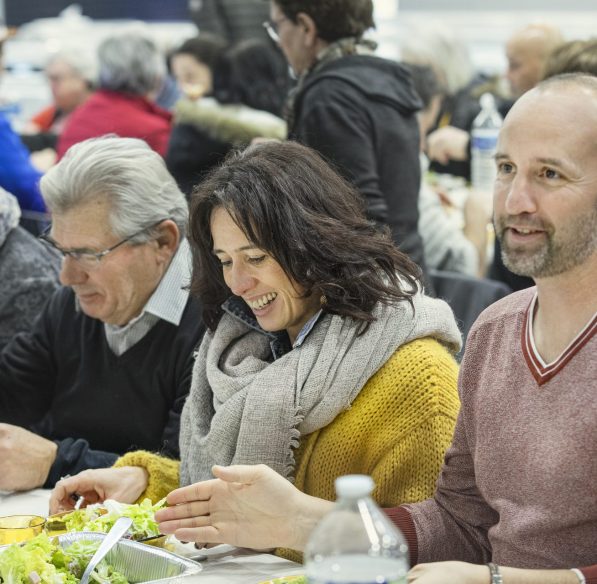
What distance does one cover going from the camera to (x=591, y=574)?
164 centimetres

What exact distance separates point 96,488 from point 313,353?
0.56m

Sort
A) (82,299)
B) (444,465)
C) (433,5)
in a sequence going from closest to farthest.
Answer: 1. (444,465)
2. (82,299)
3. (433,5)

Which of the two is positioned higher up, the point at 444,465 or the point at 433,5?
the point at 444,465

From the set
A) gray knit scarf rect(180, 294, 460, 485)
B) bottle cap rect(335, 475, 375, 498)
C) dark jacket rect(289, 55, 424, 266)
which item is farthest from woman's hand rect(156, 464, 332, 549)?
dark jacket rect(289, 55, 424, 266)

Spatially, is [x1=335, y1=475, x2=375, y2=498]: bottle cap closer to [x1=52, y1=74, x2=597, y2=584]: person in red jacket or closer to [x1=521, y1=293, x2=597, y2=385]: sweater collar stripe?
[x1=52, y1=74, x2=597, y2=584]: person in red jacket

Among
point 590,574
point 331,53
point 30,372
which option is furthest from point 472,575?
point 331,53

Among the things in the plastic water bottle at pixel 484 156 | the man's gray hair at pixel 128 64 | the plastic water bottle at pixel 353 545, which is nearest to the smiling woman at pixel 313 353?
the plastic water bottle at pixel 353 545

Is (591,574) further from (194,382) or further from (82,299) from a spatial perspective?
(82,299)

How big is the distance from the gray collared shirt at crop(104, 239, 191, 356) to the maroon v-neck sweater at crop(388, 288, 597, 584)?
3.14 ft

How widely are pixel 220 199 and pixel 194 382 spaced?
1.39 feet

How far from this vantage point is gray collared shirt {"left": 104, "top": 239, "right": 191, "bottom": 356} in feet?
A: 8.96

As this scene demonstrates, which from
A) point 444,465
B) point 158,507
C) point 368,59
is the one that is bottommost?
point 158,507

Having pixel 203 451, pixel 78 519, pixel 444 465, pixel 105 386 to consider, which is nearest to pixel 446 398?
pixel 444 465

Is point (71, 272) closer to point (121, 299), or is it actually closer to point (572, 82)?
point (121, 299)
